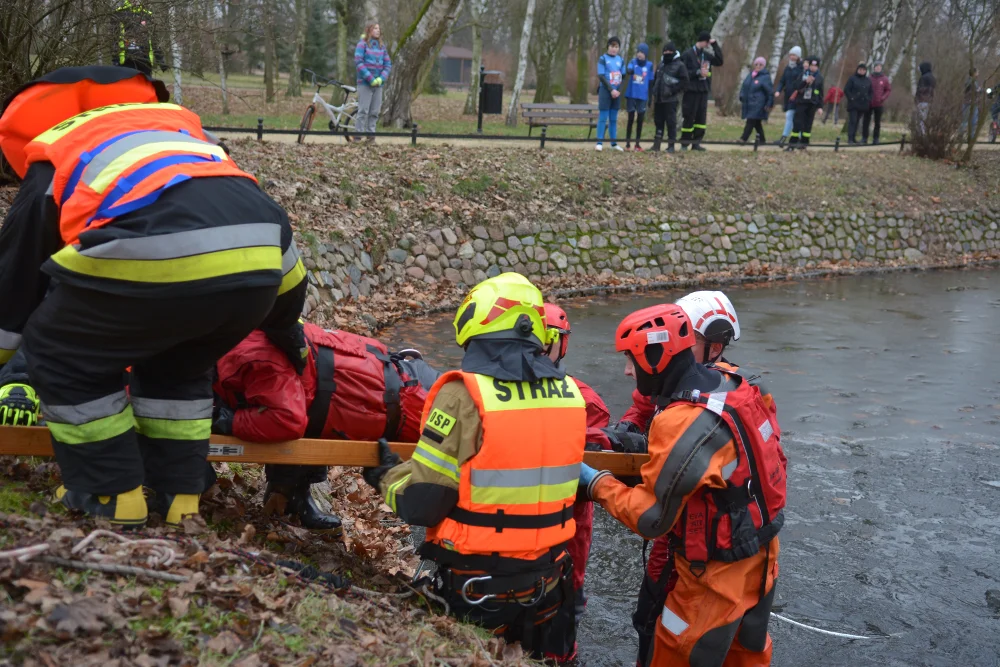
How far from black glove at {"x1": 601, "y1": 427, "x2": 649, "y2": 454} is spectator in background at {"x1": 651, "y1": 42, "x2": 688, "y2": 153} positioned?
51.7 ft

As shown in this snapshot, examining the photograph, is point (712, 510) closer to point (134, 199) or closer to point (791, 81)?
point (134, 199)

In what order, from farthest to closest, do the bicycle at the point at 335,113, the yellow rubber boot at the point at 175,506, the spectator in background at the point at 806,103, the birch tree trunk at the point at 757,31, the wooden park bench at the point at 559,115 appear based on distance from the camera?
the birch tree trunk at the point at 757,31, the wooden park bench at the point at 559,115, the spectator in background at the point at 806,103, the bicycle at the point at 335,113, the yellow rubber boot at the point at 175,506

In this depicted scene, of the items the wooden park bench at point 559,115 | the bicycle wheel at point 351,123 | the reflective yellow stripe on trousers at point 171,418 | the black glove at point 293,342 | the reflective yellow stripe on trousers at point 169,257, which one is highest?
the wooden park bench at point 559,115

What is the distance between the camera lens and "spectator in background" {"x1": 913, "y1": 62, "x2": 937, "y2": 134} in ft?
81.6

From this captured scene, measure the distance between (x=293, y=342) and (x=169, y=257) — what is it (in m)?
0.95

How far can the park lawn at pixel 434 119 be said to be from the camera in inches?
969

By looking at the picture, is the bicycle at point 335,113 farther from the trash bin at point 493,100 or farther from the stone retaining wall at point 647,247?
the trash bin at point 493,100

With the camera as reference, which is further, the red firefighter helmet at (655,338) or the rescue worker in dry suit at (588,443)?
the rescue worker in dry suit at (588,443)

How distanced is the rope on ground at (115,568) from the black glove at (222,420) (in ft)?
3.10

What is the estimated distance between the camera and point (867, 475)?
782 centimetres

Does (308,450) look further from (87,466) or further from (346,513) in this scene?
(346,513)

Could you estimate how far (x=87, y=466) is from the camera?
137 inches

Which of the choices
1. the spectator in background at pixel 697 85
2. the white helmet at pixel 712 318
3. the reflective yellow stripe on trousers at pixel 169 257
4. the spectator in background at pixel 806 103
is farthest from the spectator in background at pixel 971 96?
the reflective yellow stripe on trousers at pixel 169 257

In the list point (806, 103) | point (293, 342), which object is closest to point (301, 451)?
point (293, 342)
